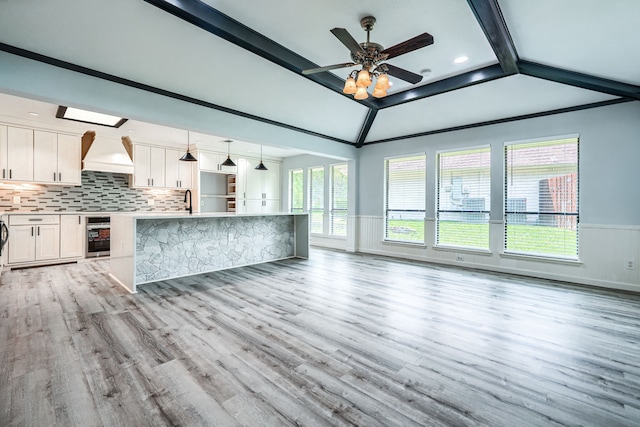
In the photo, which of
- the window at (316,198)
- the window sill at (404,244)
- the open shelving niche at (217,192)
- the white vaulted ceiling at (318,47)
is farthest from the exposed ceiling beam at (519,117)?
the open shelving niche at (217,192)

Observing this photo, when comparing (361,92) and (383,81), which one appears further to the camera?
(361,92)

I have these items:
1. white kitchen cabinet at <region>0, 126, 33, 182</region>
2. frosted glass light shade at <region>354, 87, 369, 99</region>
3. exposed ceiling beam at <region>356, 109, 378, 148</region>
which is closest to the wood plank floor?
frosted glass light shade at <region>354, 87, 369, 99</region>

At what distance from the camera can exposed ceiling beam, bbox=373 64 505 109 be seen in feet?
13.7

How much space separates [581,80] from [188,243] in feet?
19.6

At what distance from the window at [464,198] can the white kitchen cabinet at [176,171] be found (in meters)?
6.05

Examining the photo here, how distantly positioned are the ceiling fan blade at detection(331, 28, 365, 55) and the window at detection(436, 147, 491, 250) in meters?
3.67

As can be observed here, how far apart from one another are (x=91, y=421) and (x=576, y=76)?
19.1 ft

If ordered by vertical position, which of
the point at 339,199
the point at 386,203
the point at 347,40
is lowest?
the point at 386,203

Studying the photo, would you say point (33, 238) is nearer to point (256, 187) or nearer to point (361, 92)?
point (256, 187)

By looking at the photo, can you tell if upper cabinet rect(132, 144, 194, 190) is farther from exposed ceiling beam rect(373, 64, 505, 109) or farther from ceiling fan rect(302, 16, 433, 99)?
ceiling fan rect(302, 16, 433, 99)

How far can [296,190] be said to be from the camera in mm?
9195

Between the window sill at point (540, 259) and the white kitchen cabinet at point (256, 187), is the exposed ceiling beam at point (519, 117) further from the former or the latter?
the white kitchen cabinet at point (256, 187)

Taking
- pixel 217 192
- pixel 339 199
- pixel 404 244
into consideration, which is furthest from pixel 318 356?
pixel 217 192

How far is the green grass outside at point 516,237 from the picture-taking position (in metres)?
4.70
